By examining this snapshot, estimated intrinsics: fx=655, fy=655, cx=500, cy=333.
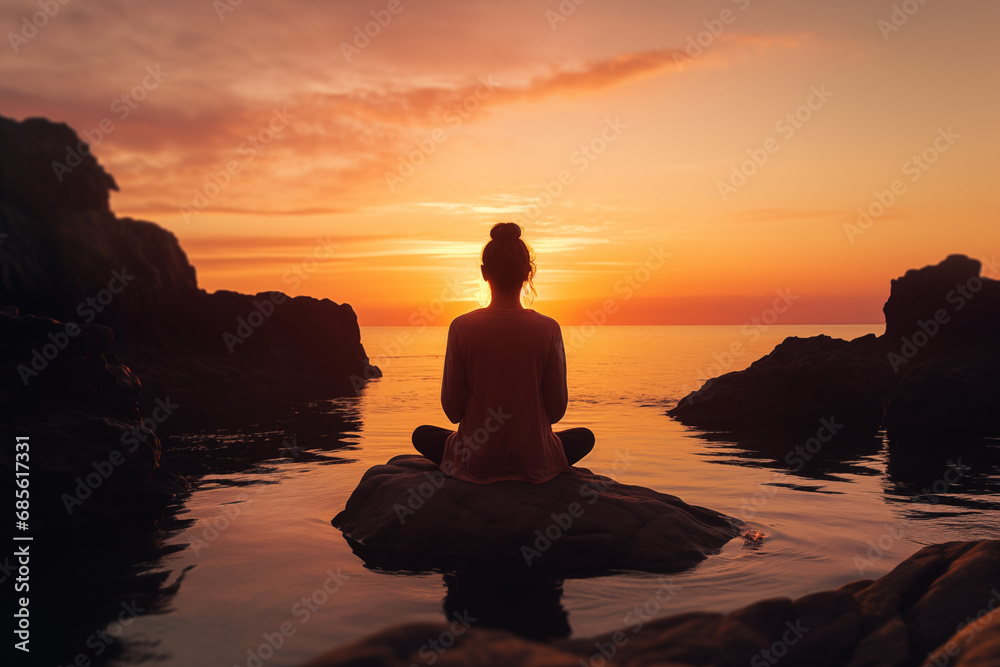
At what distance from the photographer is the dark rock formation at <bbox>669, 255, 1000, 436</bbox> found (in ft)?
66.8

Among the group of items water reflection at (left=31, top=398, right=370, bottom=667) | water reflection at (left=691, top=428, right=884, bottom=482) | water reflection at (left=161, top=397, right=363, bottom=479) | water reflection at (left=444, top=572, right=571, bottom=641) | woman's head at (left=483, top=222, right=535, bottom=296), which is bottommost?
water reflection at (left=161, top=397, right=363, bottom=479)

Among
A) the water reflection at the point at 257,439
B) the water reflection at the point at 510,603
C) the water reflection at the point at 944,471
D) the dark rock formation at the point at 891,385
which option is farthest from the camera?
the dark rock formation at the point at 891,385

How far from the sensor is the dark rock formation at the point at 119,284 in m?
36.5

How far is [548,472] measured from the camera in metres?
7.25

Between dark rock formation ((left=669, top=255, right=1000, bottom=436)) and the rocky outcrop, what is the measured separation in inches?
639

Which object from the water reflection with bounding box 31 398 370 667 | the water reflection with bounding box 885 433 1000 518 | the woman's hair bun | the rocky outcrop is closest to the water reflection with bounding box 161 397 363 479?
the water reflection with bounding box 31 398 370 667

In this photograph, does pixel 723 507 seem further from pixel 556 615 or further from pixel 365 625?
pixel 365 625

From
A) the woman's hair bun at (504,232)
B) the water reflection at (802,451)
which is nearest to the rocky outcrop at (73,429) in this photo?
the woman's hair bun at (504,232)

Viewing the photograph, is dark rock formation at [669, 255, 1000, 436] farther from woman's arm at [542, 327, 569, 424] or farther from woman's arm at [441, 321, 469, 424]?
woman's arm at [441, 321, 469, 424]

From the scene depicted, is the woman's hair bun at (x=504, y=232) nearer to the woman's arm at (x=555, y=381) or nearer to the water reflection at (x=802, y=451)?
the woman's arm at (x=555, y=381)

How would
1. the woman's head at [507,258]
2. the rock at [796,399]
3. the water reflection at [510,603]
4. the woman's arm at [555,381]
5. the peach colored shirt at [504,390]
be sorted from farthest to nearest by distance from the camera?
1. the rock at [796,399]
2. the woman's arm at [555,381]
3. the peach colored shirt at [504,390]
4. the woman's head at [507,258]
5. the water reflection at [510,603]

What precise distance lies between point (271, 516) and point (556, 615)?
5.07 m

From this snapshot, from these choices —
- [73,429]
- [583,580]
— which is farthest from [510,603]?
[73,429]

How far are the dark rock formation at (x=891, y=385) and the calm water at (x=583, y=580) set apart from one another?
407 cm
